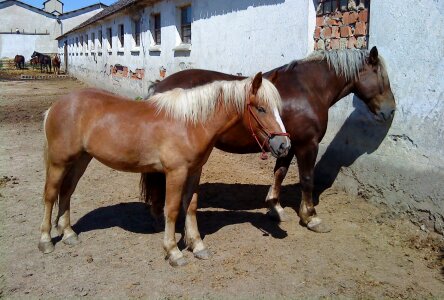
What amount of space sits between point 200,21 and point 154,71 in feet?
11.8

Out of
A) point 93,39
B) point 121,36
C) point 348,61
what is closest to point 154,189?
point 348,61

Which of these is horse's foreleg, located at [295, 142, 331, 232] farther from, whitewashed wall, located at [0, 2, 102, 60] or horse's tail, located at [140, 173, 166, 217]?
whitewashed wall, located at [0, 2, 102, 60]

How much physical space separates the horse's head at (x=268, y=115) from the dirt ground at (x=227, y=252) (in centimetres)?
111

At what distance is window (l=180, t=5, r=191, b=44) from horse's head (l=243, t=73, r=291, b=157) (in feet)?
25.9

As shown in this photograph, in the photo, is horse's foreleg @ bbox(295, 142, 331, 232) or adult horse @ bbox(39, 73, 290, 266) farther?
horse's foreleg @ bbox(295, 142, 331, 232)

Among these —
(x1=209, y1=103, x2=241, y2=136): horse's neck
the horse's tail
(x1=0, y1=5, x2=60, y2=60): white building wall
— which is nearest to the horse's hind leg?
the horse's tail

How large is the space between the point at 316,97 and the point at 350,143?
3.64ft

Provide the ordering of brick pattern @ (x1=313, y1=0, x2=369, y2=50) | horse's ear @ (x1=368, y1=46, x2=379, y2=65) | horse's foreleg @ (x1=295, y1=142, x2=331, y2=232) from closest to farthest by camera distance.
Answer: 1. horse's ear @ (x1=368, y1=46, x2=379, y2=65)
2. horse's foreleg @ (x1=295, y1=142, x2=331, y2=232)
3. brick pattern @ (x1=313, y1=0, x2=369, y2=50)

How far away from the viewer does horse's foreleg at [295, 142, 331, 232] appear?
4.18 m

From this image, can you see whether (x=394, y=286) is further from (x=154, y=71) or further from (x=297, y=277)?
(x=154, y=71)

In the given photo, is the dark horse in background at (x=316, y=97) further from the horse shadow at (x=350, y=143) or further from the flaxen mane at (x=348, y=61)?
the horse shadow at (x=350, y=143)

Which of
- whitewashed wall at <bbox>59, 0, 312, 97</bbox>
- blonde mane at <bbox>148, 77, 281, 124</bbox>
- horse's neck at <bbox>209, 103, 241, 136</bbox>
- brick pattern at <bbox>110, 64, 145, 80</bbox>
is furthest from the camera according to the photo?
brick pattern at <bbox>110, 64, 145, 80</bbox>

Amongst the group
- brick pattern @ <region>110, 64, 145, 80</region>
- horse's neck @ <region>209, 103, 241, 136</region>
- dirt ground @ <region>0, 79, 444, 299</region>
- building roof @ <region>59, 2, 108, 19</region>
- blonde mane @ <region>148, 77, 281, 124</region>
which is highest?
building roof @ <region>59, 2, 108, 19</region>

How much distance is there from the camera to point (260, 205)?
16.5 feet
